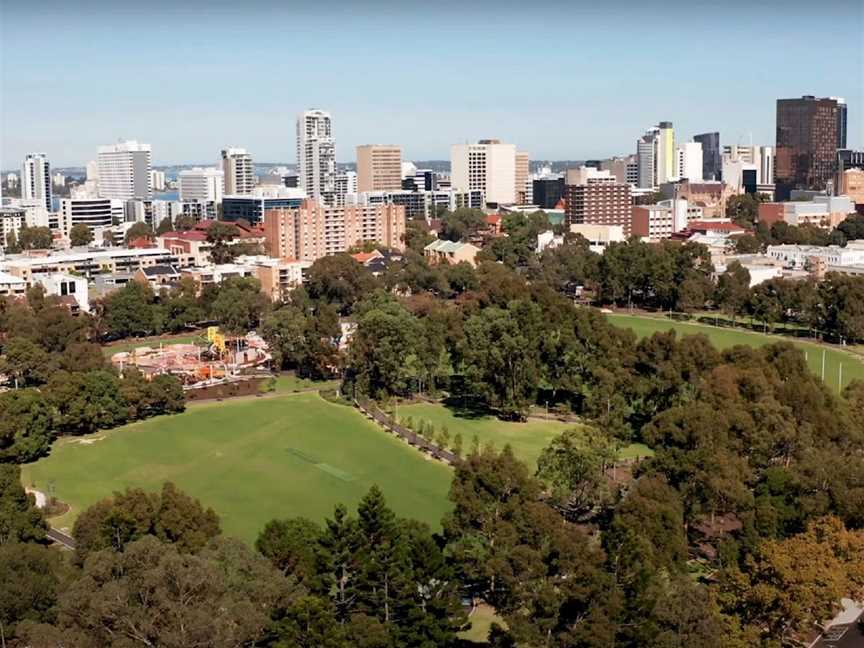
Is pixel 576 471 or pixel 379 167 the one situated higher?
pixel 379 167

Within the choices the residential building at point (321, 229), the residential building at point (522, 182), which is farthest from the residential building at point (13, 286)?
the residential building at point (522, 182)

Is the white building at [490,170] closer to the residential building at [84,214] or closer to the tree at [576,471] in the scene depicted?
the residential building at [84,214]

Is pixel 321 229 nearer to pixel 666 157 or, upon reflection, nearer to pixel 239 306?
pixel 239 306

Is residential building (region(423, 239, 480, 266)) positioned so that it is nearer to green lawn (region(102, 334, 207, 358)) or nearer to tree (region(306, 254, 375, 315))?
tree (region(306, 254, 375, 315))

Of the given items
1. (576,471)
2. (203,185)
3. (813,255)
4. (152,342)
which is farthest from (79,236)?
(576,471)

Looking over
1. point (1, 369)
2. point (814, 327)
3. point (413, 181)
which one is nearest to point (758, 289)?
point (814, 327)
